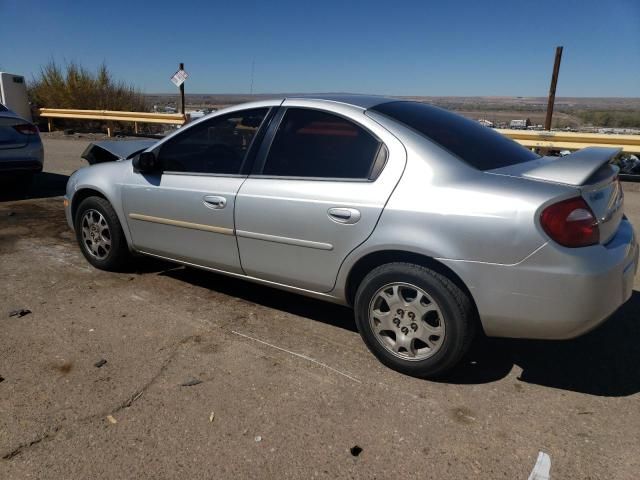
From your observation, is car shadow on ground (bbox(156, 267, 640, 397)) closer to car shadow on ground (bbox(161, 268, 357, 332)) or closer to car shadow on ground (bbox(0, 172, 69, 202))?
car shadow on ground (bbox(161, 268, 357, 332))

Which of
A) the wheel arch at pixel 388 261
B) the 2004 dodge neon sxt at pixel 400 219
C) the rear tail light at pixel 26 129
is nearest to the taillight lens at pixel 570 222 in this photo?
A: the 2004 dodge neon sxt at pixel 400 219

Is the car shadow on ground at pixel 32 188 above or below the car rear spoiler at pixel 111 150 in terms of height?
below

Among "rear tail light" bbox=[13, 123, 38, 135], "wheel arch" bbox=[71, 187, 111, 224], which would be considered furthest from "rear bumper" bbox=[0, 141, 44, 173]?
"wheel arch" bbox=[71, 187, 111, 224]

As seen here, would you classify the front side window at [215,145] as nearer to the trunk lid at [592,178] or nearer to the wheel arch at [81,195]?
the wheel arch at [81,195]

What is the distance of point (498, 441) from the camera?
253cm

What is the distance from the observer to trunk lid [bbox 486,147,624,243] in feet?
8.93

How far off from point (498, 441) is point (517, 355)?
0.99 m

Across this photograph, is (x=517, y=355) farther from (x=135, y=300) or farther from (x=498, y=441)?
(x=135, y=300)

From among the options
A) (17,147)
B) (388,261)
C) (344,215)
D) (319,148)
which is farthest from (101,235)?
(17,147)

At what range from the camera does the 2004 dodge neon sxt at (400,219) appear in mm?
2658

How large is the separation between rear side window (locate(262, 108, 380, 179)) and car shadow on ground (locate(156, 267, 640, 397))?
1.17 metres

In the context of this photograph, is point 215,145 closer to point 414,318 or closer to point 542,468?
point 414,318

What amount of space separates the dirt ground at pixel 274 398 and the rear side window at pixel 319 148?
1.14 metres

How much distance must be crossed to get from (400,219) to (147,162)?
87.1 inches
